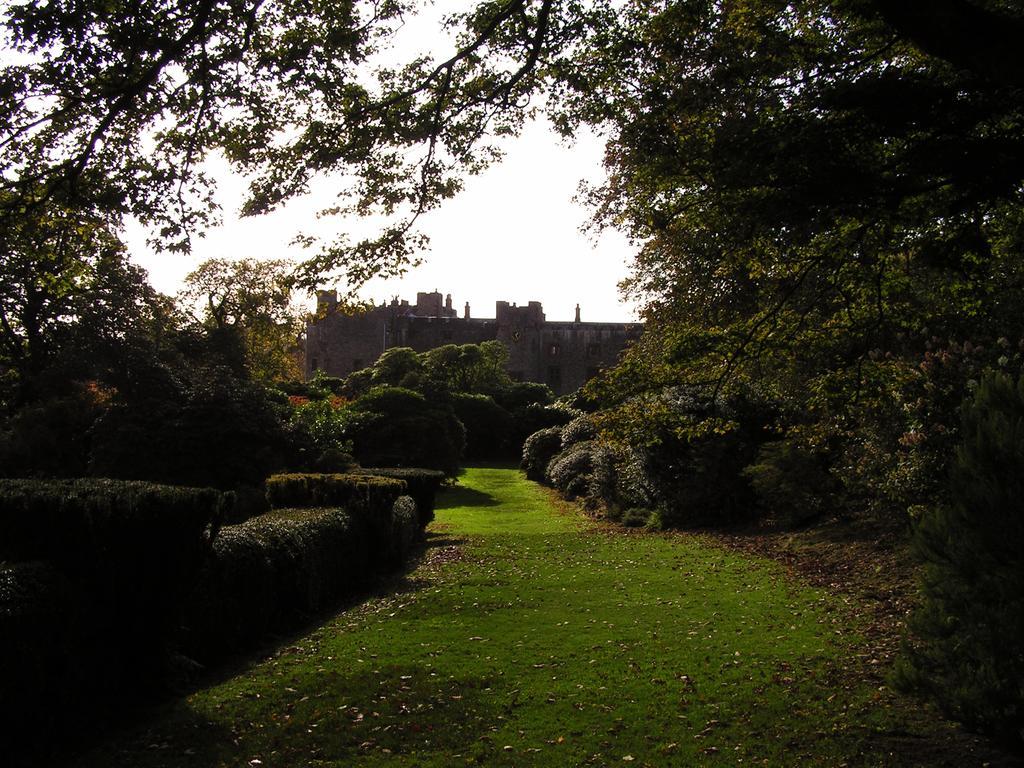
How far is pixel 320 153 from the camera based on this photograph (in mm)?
10164

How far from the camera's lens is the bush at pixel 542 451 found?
1518 inches

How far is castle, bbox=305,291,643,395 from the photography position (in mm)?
72688

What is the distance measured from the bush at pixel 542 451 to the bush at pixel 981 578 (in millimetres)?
31574

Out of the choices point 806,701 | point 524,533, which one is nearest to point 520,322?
point 524,533

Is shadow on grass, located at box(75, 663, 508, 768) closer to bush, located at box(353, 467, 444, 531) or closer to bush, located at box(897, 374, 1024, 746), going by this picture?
bush, located at box(897, 374, 1024, 746)

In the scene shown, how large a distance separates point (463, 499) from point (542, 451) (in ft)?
26.6

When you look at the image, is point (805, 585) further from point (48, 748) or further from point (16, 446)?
point (16, 446)

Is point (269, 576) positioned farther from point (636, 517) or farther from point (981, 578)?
point (636, 517)

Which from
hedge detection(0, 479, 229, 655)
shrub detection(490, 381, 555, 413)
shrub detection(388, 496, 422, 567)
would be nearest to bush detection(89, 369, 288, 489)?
shrub detection(388, 496, 422, 567)

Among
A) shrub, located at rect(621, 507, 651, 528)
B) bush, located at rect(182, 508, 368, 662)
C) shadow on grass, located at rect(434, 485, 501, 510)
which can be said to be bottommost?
shadow on grass, located at rect(434, 485, 501, 510)

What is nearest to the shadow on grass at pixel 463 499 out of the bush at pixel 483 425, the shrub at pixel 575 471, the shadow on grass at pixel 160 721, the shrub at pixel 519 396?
the shrub at pixel 575 471

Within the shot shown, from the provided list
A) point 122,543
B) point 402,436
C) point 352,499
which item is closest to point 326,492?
point 352,499

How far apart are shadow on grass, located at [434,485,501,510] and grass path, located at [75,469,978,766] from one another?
1613cm

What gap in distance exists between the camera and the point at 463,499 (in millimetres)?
31438
